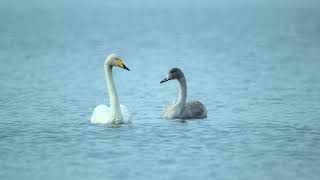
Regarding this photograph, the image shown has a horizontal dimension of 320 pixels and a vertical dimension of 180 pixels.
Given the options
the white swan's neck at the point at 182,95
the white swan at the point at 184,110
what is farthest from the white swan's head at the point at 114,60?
the white swan's neck at the point at 182,95

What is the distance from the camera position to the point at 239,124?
23.2 meters

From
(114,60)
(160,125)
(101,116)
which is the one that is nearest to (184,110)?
(160,125)

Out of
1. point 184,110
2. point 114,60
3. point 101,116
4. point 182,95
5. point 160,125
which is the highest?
point 114,60

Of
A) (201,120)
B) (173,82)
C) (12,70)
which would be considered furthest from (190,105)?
(12,70)

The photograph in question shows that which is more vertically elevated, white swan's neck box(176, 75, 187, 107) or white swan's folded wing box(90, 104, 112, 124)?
white swan's neck box(176, 75, 187, 107)

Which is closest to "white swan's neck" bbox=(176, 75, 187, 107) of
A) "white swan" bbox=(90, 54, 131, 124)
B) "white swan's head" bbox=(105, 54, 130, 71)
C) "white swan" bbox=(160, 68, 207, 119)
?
"white swan" bbox=(160, 68, 207, 119)

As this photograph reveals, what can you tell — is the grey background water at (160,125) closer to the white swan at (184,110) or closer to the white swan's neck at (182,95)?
the white swan at (184,110)

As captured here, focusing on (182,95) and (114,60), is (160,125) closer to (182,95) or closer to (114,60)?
(114,60)

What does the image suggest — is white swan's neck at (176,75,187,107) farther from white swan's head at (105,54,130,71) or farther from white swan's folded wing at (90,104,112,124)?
white swan's folded wing at (90,104,112,124)

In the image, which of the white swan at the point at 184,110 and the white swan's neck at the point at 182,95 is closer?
the white swan at the point at 184,110

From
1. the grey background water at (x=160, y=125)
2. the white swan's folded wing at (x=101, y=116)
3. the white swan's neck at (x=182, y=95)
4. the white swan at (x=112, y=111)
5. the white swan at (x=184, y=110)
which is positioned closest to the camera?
the grey background water at (x=160, y=125)

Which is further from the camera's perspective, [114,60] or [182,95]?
[182,95]

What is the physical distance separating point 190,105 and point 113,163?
570 cm

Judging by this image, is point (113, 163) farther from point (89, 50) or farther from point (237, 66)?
point (89, 50)
